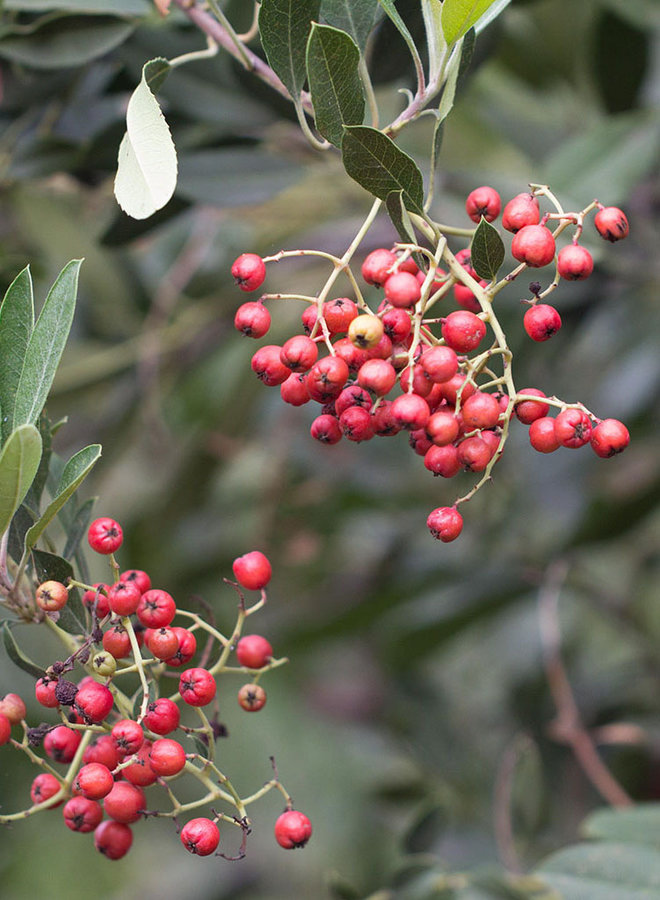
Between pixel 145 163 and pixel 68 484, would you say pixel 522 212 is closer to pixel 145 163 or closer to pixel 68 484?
pixel 145 163

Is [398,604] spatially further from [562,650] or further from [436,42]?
[436,42]

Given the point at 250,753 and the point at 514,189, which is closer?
the point at 514,189

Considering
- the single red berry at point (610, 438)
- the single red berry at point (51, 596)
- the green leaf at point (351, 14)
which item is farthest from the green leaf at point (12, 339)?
the single red berry at point (610, 438)

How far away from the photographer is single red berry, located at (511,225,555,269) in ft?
2.24

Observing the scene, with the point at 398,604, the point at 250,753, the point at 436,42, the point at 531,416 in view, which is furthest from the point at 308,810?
the point at 436,42

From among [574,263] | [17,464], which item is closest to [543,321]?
[574,263]

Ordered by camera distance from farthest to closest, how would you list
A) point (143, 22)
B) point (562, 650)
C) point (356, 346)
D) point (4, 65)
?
point (562, 650)
point (4, 65)
point (143, 22)
point (356, 346)

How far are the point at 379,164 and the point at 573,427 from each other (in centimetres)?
24

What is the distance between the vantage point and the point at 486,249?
675mm

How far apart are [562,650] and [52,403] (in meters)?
1.11

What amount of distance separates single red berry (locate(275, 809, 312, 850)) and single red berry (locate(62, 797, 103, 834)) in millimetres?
148

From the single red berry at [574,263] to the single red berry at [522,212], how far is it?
34mm

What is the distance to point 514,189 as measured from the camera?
1313 millimetres

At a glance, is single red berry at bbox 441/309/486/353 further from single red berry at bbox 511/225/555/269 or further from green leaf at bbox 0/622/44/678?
green leaf at bbox 0/622/44/678
